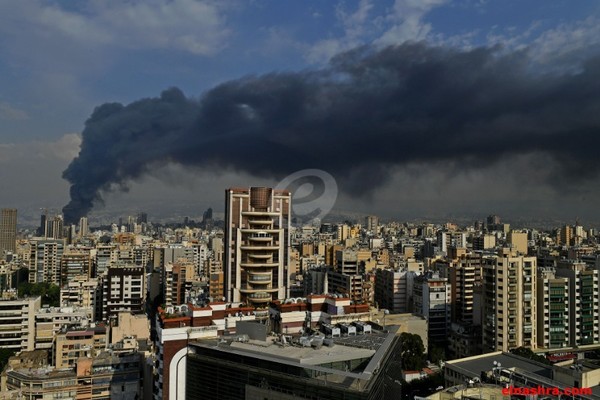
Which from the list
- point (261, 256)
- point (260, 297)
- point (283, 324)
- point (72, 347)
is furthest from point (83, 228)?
point (283, 324)

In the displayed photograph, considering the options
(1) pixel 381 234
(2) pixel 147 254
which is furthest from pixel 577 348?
(1) pixel 381 234

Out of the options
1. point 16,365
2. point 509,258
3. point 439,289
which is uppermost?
point 509,258

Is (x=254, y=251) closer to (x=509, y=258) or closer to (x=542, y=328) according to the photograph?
(x=509, y=258)

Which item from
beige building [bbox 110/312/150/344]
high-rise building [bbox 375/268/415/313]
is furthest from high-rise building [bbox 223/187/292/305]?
high-rise building [bbox 375/268/415/313]

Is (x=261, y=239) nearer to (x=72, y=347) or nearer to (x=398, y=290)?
(x=72, y=347)

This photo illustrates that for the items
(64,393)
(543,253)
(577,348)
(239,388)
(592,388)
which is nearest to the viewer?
(239,388)

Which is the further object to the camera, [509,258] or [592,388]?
[509,258]

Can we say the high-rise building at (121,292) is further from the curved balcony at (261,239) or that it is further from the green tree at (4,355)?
the curved balcony at (261,239)

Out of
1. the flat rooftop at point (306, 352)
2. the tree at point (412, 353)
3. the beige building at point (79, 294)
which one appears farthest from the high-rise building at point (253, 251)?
the beige building at point (79, 294)
